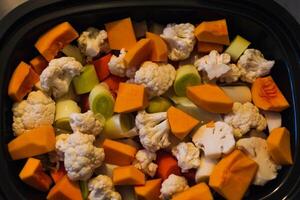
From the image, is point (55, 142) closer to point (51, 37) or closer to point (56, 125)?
point (56, 125)

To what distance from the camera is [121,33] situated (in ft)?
3.74

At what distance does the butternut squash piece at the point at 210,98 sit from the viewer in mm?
1068

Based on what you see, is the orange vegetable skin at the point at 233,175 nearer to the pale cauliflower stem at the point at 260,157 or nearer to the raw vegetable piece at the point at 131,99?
the pale cauliflower stem at the point at 260,157

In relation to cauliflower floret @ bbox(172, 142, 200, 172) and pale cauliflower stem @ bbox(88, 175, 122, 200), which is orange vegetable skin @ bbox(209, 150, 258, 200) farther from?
pale cauliflower stem @ bbox(88, 175, 122, 200)

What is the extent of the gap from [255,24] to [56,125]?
21.4 inches

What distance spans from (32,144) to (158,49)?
0.37 m

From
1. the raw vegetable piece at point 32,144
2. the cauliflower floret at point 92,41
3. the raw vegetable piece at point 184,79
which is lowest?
the raw vegetable piece at point 32,144

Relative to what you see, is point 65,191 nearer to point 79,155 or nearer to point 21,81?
point 79,155

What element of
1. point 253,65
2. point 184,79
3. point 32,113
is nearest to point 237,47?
point 253,65

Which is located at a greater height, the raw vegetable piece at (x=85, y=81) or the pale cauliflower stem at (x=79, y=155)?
the raw vegetable piece at (x=85, y=81)

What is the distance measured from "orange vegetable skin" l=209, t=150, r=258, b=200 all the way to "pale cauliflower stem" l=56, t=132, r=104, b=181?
26cm

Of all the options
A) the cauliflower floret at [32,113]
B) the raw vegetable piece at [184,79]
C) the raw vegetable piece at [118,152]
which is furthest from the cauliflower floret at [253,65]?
the cauliflower floret at [32,113]

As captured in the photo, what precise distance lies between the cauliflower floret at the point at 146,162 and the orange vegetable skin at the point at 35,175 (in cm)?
21

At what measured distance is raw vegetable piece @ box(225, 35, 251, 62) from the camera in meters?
1.15
